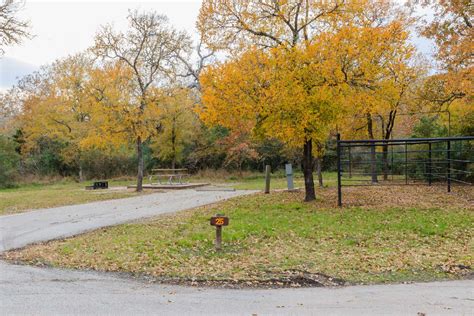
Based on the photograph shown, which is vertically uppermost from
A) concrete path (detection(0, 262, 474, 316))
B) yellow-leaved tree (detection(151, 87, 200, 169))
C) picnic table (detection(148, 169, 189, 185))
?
yellow-leaved tree (detection(151, 87, 200, 169))

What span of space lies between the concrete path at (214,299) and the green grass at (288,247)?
59 centimetres

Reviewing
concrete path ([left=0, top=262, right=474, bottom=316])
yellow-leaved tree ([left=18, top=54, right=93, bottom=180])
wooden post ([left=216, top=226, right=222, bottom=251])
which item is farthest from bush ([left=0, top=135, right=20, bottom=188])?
concrete path ([left=0, top=262, right=474, bottom=316])

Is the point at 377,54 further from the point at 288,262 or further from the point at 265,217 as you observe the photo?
the point at 288,262

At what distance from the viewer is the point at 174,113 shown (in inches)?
1237

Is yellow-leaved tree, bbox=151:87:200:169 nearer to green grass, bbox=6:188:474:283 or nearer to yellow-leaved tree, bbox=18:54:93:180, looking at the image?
yellow-leaved tree, bbox=18:54:93:180

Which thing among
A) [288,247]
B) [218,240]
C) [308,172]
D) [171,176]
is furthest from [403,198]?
[171,176]

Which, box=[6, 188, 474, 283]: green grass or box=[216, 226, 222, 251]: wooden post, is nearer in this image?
box=[6, 188, 474, 283]: green grass

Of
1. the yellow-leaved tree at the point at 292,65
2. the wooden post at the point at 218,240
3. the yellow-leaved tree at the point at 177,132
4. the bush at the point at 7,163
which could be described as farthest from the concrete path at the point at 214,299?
the bush at the point at 7,163

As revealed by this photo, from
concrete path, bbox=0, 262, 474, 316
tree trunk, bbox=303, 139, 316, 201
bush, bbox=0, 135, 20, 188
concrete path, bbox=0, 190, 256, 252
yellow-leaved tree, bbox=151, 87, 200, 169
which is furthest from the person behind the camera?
yellow-leaved tree, bbox=151, 87, 200, 169

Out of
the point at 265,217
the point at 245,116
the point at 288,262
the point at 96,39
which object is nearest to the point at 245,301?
the point at 288,262

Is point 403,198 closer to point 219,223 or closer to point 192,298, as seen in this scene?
point 219,223

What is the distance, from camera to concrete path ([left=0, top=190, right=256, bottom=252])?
9664mm

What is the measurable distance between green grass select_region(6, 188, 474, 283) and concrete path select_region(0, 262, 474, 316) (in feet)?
1.93

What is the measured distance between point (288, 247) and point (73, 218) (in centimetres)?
721
